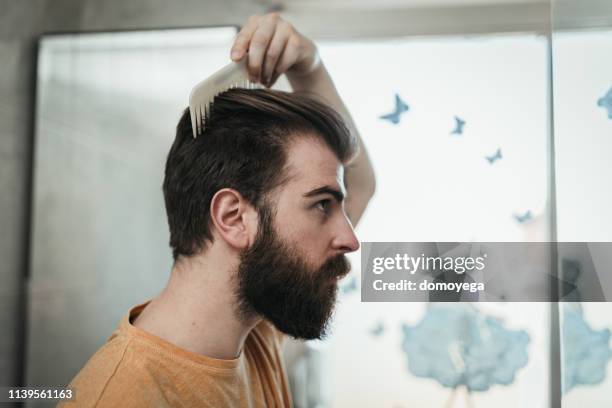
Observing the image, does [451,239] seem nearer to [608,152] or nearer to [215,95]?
[608,152]

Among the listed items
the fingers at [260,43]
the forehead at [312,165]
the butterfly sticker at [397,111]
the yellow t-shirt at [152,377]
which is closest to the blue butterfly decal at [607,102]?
the butterfly sticker at [397,111]

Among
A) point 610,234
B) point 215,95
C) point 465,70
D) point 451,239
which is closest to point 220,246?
point 215,95

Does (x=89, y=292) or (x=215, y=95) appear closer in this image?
(x=215, y=95)

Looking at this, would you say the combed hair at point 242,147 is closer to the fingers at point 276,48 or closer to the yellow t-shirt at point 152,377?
the fingers at point 276,48

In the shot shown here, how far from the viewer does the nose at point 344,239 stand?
2.69 feet

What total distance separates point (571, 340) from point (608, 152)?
284mm

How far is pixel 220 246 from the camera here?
0.84 m

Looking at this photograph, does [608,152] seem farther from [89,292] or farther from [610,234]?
[89,292]

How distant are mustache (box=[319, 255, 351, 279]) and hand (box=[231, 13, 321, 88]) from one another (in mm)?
287

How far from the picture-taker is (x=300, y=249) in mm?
816

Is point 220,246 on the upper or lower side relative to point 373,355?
upper

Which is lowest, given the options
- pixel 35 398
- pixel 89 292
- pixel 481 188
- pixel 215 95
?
pixel 35 398

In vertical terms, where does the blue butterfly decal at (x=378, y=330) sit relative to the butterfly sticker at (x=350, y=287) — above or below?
below

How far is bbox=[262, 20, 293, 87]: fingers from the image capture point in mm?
827
